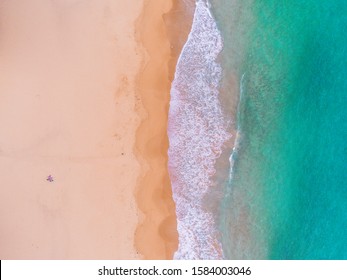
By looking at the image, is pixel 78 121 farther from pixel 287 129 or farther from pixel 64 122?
pixel 287 129

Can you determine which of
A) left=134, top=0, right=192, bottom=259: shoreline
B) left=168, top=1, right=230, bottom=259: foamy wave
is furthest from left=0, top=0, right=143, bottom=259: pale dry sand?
left=168, top=1, right=230, bottom=259: foamy wave

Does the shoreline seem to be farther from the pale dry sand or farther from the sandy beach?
the pale dry sand

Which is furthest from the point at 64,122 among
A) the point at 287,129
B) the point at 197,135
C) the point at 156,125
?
the point at 287,129

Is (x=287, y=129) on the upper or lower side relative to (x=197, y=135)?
upper

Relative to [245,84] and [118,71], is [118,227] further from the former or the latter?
[245,84]

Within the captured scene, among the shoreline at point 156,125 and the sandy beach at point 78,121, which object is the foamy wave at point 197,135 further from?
the sandy beach at point 78,121

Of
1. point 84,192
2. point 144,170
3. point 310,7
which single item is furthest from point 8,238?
point 310,7
